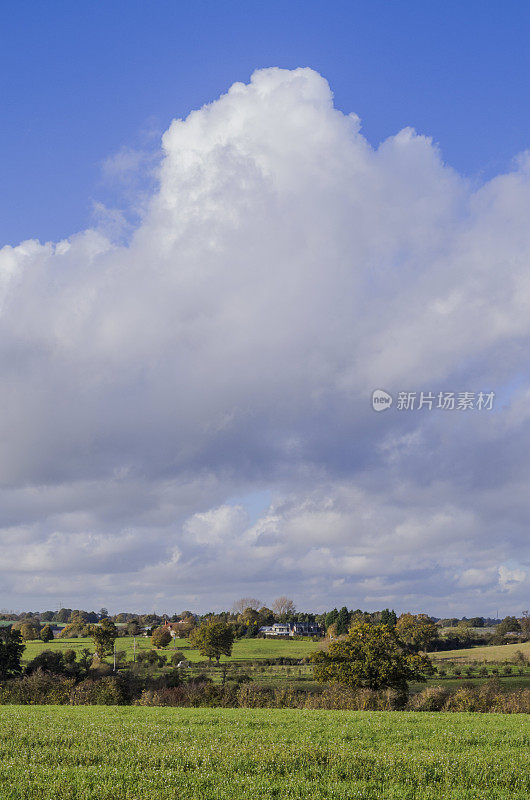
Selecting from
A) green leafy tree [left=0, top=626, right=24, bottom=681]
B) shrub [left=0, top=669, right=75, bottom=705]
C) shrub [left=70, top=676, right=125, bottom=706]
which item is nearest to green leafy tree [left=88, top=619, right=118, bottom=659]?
green leafy tree [left=0, top=626, right=24, bottom=681]

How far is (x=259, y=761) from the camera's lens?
1470 cm

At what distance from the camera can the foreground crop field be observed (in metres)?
12.8

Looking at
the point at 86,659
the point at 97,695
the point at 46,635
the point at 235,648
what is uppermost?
the point at 97,695

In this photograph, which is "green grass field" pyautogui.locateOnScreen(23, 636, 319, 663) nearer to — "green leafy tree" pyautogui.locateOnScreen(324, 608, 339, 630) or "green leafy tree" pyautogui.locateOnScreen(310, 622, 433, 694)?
"green leafy tree" pyautogui.locateOnScreen(324, 608, 339, 630)

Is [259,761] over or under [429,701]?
over

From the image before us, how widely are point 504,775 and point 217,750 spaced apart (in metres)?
7.07

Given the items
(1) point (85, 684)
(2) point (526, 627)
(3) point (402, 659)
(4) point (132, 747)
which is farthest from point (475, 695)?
(2) point (526, 627)

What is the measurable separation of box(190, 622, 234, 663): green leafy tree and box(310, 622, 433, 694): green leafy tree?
2290 inches

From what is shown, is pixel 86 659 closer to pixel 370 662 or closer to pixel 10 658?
pixel 10 658

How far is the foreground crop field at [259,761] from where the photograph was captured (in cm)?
1281

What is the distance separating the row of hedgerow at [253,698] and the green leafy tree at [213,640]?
65426 millimetres

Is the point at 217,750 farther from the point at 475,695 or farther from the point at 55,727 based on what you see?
the point at 475,695

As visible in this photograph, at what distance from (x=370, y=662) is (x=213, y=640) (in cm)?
6195

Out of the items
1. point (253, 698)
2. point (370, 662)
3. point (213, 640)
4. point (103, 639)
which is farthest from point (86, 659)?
point (253, 698)
